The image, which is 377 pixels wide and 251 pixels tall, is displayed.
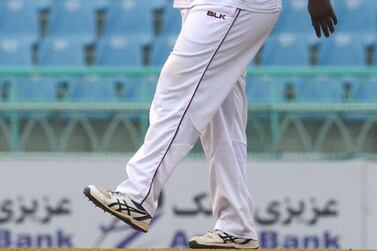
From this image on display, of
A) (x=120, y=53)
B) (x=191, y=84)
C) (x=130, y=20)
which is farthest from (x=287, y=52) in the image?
(x=191, y=84)

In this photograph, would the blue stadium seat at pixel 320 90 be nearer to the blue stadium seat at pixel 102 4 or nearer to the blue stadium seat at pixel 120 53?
the blue stadium seat at pixel 120 53

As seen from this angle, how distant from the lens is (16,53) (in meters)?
10.1

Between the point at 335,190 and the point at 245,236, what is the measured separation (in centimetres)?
339

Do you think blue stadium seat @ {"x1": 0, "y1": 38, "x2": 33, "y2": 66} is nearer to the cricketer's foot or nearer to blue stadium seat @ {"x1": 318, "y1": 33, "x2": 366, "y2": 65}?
blue stadium seat @ {"x1": 318, "y1": 33, "x2": 366, "y2": 65}

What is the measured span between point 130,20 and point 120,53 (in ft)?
1.68

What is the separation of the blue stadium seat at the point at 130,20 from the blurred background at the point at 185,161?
7.14 feet

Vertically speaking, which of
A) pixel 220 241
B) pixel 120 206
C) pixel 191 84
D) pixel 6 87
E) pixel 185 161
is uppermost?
pixel 191 84

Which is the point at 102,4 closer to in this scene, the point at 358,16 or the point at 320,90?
the point at 358,16

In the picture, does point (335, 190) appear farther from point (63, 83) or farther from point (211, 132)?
point (211, 132)

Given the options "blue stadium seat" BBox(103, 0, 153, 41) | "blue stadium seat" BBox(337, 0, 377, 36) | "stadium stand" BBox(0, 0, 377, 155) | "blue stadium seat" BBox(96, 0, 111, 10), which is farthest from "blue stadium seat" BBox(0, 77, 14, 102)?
"blue stadium seat" BBox(337, 0, 377, 36)

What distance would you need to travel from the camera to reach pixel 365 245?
25.0ft

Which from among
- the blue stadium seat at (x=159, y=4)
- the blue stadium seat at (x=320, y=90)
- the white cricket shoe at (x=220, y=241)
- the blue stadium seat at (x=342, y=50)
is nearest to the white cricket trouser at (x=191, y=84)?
the white cricket shoe at (x=220, y=241)

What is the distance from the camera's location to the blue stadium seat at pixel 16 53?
10086 mm

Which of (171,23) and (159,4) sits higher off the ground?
(159,4)
